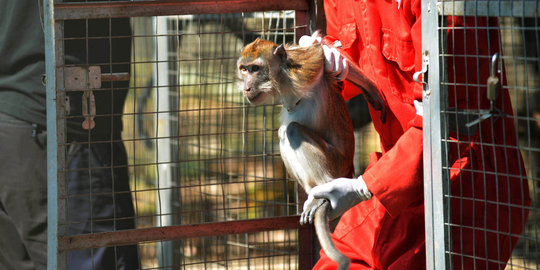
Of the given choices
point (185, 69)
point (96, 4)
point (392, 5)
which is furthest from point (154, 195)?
point (392, 5)

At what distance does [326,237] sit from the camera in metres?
2.31

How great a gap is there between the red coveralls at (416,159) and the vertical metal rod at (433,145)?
0.06 metres

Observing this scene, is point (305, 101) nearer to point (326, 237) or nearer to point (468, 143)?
point (326, 237)

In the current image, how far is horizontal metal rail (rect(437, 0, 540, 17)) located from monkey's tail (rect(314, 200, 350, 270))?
0.72 meters

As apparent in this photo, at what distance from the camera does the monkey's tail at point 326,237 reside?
7.43 ft

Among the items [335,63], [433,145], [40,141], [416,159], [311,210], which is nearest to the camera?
[433,145]

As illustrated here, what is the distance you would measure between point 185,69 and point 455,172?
441 cm

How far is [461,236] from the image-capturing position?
2.16 meters

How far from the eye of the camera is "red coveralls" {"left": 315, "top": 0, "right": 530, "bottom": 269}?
2.15 metres

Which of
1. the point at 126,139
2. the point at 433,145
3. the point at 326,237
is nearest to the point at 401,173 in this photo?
the point at 433,145

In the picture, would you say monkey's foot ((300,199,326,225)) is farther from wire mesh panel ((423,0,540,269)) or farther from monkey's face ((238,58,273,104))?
monkey's face ((238,58,273,104))

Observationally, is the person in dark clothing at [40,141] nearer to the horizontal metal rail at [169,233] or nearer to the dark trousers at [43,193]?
the dark trousers at [43,193]

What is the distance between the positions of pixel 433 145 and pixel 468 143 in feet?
0.45

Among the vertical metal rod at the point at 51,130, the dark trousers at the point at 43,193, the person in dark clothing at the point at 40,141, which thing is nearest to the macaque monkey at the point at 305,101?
the vertical metal rod at the point at 51,130
